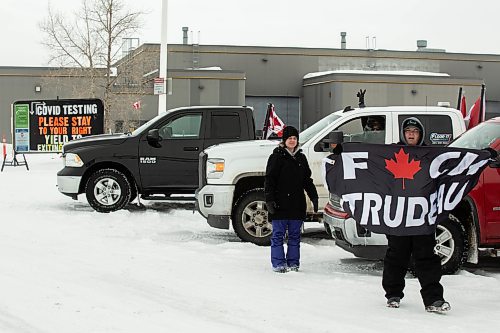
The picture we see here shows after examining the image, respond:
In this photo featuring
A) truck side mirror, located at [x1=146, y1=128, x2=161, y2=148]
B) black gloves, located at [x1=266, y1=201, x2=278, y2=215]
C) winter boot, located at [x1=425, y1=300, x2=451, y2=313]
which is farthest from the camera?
truck side mirror, located at [x1=146, y1=128, x2=161, y2=148]

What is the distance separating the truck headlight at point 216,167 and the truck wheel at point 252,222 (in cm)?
48

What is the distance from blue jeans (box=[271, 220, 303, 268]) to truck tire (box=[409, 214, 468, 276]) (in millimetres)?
1543

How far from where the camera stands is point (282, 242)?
788cm

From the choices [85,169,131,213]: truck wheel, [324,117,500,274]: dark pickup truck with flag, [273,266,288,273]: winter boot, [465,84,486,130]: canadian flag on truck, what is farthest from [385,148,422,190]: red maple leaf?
[85,169,131,213]: truck wheel

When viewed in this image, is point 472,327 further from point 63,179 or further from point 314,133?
point 63,179

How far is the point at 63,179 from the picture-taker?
12.9 meters

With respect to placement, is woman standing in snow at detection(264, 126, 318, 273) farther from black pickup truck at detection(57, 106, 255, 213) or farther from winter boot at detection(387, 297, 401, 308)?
black pickup truck at detection(57, 106, 255, 213)

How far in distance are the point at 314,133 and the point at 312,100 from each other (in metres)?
34.5

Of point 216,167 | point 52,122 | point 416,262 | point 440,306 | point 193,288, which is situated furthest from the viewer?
point 52,122

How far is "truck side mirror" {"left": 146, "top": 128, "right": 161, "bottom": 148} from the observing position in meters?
12.6

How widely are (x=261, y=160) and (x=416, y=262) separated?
3.87 m

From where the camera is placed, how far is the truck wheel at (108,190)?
12.7 meters

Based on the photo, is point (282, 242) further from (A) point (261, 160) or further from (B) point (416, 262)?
(A) point (261, 160)

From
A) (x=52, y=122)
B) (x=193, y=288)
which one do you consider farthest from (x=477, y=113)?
(x=52, y=122)
